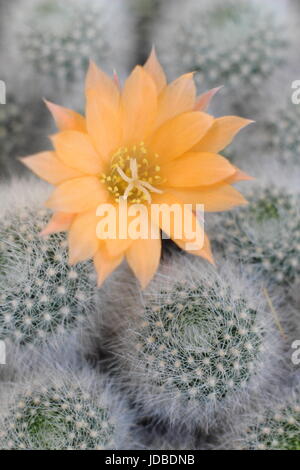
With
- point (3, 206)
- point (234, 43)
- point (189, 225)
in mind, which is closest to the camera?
point (189, 225)

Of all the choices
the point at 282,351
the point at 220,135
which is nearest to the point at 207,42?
the point at 220,135

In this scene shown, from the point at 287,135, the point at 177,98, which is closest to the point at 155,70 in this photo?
the point at 177,98

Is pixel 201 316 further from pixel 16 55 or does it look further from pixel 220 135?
pixel 16 55

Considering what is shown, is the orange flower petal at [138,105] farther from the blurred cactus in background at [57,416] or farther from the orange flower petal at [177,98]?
the blurred cactus in background at [57,416]

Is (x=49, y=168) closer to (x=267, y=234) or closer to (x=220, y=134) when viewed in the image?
(x=220, y=134)

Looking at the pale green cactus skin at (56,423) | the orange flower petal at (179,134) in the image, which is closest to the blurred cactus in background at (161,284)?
→ the pale green cactus skin at (56,423)

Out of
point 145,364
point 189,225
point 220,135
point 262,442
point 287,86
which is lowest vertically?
point 262,442
